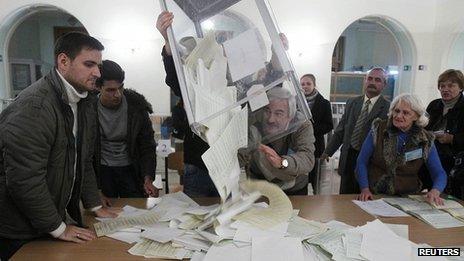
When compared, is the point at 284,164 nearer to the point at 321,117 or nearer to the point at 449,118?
the point at 449,118

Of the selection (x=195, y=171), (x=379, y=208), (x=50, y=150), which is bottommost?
(x=379, y=208)

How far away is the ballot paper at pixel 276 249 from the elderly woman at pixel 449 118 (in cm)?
186

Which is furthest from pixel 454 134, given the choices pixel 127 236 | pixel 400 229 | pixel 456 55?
pixel 456 55

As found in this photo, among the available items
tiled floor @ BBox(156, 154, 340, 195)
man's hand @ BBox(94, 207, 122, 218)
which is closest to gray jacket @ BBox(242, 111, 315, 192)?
man's hand @ BBox(94, 207, 122, 218)

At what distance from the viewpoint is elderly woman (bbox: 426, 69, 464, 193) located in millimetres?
2531

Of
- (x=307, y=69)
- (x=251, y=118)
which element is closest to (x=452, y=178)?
(x=251, y=118)

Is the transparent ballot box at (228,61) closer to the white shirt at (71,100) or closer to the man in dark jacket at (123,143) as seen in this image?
the white shirt at (71,100)

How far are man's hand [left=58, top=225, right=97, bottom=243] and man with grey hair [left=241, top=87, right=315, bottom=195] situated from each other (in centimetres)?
65

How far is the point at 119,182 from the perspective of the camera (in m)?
2.20

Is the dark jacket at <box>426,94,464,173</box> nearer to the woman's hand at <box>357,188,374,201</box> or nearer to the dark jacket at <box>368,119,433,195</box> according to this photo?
the dark jacket at <box>368,119,433,195</box>

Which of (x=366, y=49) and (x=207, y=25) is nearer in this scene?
(x=207, y=25)

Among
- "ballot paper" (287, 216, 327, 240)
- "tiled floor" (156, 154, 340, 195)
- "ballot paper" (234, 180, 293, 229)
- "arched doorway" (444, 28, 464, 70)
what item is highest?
"arched doorway" (444, 28, 464, 70)

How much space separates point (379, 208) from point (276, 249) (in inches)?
31.4

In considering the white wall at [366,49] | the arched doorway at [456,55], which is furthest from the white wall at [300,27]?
the white wall at [366,49]
